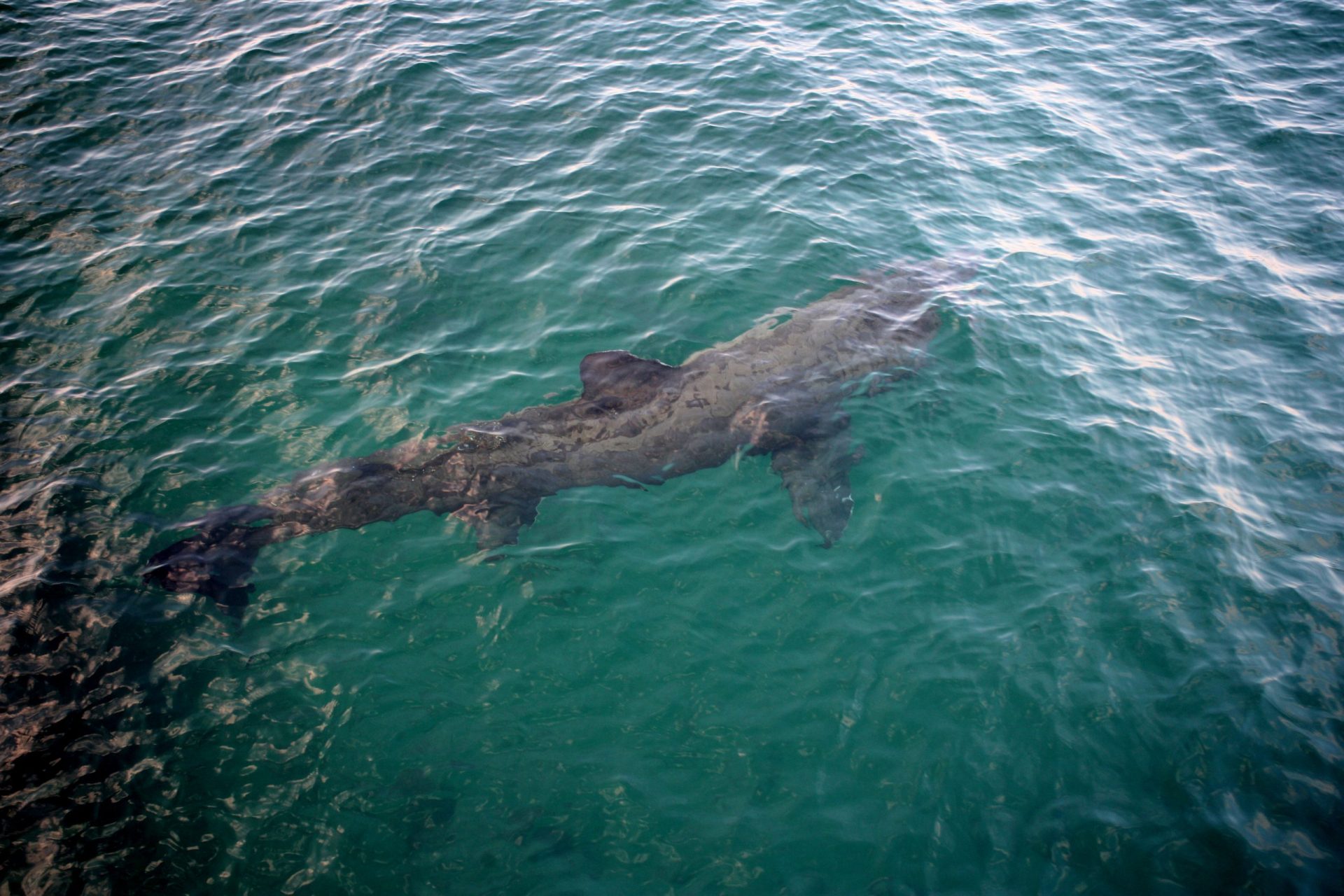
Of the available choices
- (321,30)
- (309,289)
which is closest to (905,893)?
(309,289)

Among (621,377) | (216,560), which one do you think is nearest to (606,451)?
(621,377)

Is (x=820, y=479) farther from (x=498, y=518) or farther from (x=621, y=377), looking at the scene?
(x=498, y=518)

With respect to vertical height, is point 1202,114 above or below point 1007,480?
→ above

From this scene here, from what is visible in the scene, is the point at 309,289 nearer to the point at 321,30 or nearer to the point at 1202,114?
the point at 321,30

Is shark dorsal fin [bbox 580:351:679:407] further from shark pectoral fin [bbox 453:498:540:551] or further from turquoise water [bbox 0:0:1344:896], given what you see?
shark pectoral fin [bbox 453:498:540:551]

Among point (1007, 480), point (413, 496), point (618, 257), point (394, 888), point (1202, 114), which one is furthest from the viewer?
point (1202, 114)

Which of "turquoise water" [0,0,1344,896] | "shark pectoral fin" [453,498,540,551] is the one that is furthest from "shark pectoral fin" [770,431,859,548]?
"shark pectoral fin" [453,498,540,551]

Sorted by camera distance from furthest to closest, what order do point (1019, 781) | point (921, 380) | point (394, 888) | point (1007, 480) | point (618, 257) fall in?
point (618, 257), point (921, 380), point (1007, 480), point (1019, 781), point (394, 888)

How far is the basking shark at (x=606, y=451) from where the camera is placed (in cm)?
727

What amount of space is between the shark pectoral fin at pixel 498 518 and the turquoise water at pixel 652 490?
0.19 metres

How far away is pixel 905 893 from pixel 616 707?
2.82 metres

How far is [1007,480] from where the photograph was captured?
8188 millimetres

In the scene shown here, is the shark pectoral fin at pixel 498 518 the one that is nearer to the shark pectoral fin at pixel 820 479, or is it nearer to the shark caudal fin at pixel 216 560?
the shark caudal fin at pixel 216 560

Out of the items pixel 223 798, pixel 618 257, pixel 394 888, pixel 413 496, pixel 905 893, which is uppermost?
pixel 618 257
